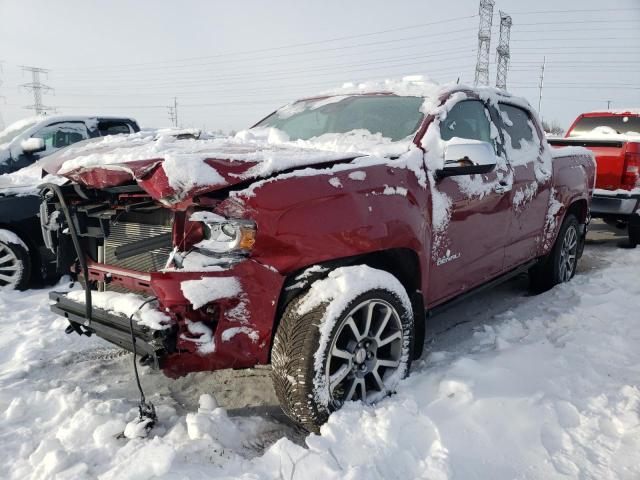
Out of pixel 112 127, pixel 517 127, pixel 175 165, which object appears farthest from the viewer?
pixel 112 127

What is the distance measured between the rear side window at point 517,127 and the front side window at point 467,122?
30cm

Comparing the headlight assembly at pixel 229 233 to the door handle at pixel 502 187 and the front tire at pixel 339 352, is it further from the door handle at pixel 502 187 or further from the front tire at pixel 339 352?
the door handle at pixel 502 187

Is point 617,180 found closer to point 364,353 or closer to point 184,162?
point 364,353

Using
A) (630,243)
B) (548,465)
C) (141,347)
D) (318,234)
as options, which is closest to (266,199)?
(318,234)

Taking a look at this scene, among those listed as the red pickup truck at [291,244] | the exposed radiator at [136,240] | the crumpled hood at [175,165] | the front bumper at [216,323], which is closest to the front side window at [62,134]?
the red pickup truck at [291,244]

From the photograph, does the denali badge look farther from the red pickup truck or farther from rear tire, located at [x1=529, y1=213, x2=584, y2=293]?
rear tire, located at [x1=529, y1=213, x2=584, y2=293]

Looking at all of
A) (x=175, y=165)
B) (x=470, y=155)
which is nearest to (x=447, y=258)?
(x=470, y=155)

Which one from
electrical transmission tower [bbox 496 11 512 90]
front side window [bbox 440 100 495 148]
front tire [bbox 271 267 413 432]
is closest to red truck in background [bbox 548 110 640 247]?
front side window [bbox 440 100 495 148]

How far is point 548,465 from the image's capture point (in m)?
2.09

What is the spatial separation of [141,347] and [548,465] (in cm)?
184

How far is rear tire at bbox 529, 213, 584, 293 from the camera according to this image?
15.2 ft

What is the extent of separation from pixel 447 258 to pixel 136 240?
1839 millimetres

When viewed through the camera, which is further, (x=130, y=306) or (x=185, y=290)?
(x=130, y=306)

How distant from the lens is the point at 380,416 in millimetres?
2316
